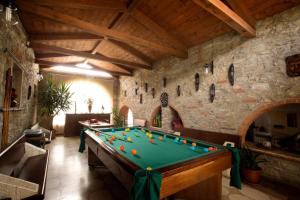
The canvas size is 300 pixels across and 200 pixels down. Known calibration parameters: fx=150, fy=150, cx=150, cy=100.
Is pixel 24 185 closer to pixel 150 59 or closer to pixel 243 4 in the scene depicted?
pixel 243 4

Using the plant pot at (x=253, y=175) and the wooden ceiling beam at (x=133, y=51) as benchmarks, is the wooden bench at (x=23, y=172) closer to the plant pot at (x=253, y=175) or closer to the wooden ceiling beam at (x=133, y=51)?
the plant pot at (x=253, y=175)

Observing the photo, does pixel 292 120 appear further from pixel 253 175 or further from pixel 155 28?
pixel 155 28

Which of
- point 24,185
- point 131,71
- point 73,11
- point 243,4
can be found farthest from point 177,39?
point 24,185

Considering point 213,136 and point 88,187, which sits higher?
point 213,136

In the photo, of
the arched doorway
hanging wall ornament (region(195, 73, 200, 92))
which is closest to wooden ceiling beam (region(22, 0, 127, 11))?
hanging wall ornament (region(195, 73, 200, 92))

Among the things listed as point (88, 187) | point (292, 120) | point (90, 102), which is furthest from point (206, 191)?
point (90, 102)

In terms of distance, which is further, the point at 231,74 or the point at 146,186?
the point at 231,74

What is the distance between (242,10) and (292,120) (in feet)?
11.6

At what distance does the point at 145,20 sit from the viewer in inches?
143

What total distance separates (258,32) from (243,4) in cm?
73

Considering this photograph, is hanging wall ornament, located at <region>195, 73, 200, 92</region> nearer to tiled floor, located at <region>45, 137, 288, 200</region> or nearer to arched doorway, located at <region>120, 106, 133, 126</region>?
tiled floor, located at <region>45, 137, 288, 200</region>

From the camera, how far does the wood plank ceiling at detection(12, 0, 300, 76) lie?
2.64 meters

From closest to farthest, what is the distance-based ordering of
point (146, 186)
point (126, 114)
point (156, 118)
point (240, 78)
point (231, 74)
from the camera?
point (146, 186)
point (240, 78)
point (231, 74)
point (156, 118)
point (126, 114)

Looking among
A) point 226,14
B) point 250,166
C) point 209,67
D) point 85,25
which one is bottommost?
point 250,166
